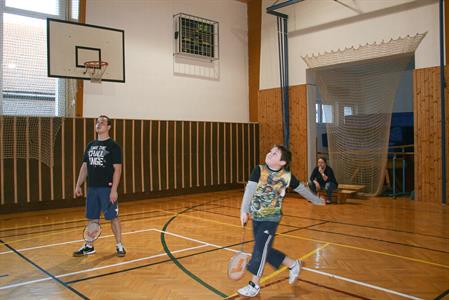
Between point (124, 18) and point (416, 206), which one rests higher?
point (124, 18)

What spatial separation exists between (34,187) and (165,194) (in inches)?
142

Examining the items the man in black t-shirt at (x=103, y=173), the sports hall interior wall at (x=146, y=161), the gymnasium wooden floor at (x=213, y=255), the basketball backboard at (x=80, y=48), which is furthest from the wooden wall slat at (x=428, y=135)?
the man in black t-shirt at (x=103, y=173)

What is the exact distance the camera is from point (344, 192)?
10445mm

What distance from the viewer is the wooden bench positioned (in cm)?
1042

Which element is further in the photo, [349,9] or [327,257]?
[349,9]

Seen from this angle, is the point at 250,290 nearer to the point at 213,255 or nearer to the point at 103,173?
the point at 213,255

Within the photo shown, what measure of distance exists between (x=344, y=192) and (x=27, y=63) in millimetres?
8294

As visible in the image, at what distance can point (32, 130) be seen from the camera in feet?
30.3

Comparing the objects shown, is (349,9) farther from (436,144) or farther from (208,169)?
(208,169)

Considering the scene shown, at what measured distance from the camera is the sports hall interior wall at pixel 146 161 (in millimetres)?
9219

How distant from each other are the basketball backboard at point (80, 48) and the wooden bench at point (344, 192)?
626 centimetres

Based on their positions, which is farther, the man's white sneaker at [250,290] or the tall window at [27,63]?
the tall window at [27,63]

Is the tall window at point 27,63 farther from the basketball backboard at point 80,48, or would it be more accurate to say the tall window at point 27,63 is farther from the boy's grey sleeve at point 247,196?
the boy's grey sleeve at point 247,196

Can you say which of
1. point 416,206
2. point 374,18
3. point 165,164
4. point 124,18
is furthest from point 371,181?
point 124,18
